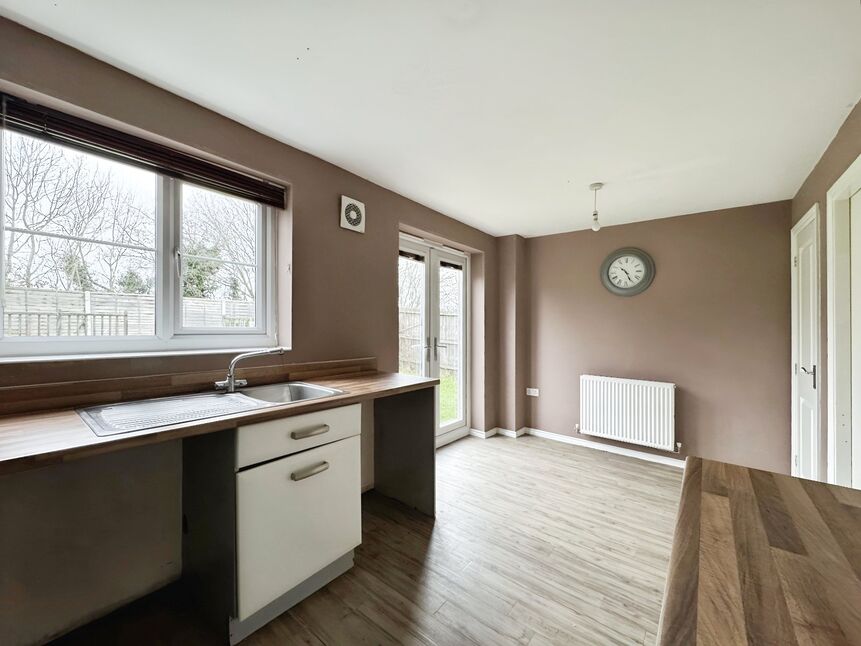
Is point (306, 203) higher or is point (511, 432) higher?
point (306, 203)

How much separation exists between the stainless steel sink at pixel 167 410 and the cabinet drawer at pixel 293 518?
11.0 inches

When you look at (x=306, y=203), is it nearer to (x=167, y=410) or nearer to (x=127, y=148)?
(x=127, y=148)

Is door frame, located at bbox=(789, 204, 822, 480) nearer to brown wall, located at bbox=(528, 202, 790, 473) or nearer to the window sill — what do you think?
brown wall, located at bbox=(528, 202, 790, 473)

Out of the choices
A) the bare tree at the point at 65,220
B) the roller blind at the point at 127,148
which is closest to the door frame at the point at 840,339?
the roller blind at the point at 127,148

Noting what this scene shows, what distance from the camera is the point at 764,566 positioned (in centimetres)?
57

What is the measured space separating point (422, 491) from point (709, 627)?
1972mm

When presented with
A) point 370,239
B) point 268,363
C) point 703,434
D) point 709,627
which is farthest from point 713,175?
point 268,363

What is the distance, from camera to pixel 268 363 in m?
1.97

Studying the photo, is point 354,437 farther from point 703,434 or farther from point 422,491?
point 703,434

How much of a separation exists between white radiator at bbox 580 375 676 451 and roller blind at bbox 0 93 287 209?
3.18m

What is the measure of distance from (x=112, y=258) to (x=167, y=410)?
2.46 feet

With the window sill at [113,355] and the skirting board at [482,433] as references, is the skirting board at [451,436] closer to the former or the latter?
the skirting board at [482,433]

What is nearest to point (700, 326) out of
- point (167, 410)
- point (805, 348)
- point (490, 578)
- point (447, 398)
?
point (805, 348)

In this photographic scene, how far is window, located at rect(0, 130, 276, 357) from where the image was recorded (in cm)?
136
